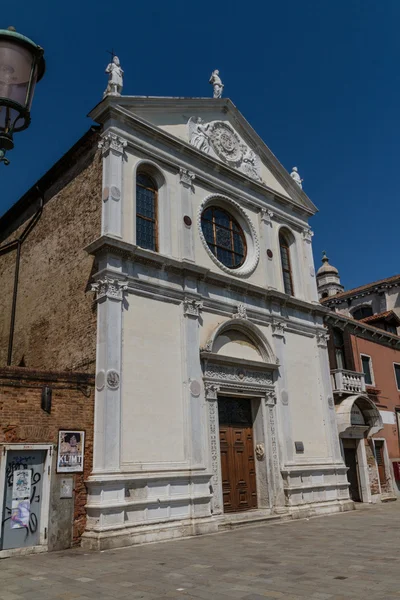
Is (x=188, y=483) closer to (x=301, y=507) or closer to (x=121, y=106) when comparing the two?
(x=301, y=507)

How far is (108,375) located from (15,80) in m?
8.70

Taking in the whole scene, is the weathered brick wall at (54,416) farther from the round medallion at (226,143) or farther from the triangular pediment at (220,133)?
the round medallion at (226,143)

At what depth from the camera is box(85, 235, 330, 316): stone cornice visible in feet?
44.6

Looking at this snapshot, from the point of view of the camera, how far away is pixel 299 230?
21516 millimetres

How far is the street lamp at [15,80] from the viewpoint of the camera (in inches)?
187

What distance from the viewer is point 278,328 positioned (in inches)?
716

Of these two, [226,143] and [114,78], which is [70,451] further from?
[226,143]

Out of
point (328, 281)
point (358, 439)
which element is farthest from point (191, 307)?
point (328, 281)

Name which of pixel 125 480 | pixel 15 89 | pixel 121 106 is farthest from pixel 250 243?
pixel 15 89

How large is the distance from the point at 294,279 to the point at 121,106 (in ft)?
30.7

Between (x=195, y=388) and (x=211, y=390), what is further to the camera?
(x=211, y=390)

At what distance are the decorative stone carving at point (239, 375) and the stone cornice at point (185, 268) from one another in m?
2.67

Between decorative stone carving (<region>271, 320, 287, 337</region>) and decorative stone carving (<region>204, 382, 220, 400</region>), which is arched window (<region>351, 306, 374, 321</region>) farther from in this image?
decorative stone carving (<region>204, 382, 220, 400</region>)

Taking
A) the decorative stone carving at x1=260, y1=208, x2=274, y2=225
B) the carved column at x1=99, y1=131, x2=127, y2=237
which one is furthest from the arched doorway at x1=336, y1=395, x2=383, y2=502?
the carved column at x1=99, y1=131, x2=127, y2=237
